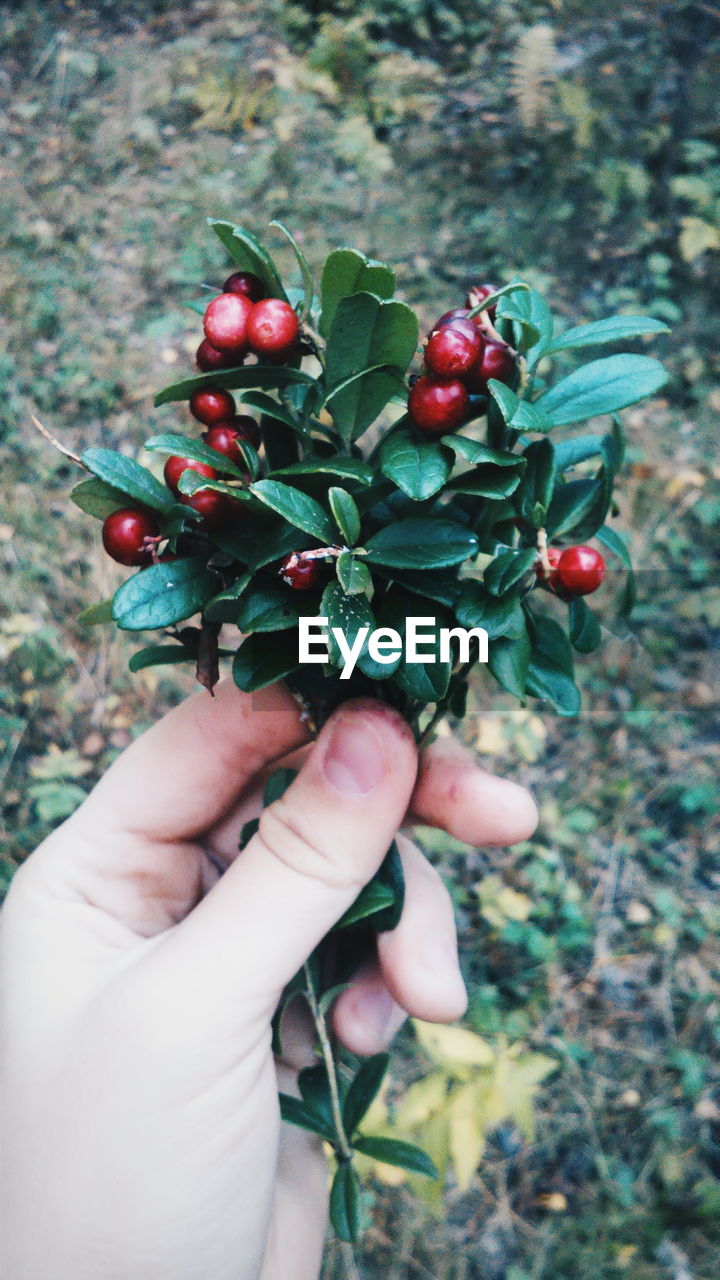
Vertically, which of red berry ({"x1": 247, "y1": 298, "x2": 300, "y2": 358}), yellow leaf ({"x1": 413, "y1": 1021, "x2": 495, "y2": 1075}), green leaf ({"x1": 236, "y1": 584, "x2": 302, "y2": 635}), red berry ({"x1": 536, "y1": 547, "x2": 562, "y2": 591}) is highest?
red berry ({"x1": 247, "y1": 298, "x2": 300, "y2": 358})

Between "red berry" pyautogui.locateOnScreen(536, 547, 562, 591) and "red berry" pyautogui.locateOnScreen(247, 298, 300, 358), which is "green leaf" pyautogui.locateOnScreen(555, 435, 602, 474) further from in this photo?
"red berry" pyautogui.locateOnScreen(247, 298, 300, 358)

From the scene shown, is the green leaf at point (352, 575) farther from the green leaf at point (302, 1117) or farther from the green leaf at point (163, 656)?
the green leaf at point (302, 1117)

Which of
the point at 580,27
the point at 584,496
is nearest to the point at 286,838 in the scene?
the point at 584,496

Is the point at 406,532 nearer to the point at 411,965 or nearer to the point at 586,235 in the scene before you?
the point at 411,965

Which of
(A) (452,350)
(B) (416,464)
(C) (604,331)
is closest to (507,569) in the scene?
(B) (416,464)

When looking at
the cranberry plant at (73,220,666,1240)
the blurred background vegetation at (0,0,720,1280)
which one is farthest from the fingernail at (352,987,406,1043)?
the cranberry plant at (73,220,666,1240)

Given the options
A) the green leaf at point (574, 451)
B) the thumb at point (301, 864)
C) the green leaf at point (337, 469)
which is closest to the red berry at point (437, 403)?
the green leaf at point (337, 469)

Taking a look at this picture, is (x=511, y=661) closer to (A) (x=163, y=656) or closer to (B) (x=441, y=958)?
(A) (x=163, y=656)
